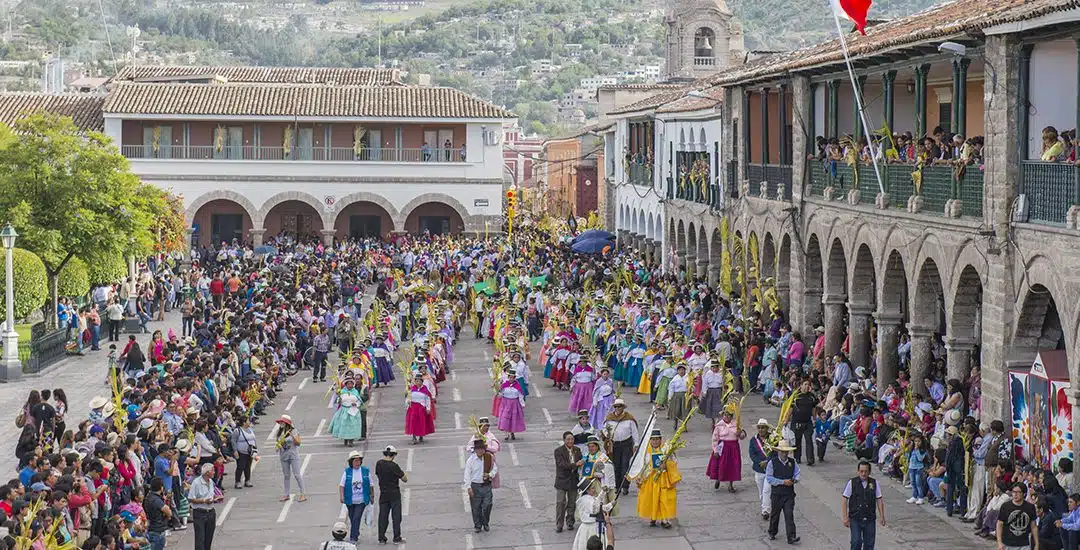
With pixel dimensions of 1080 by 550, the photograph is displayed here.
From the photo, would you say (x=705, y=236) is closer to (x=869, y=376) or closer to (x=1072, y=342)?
(x=869, y=376)

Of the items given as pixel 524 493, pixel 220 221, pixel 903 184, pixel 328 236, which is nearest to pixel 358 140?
pixel 328 236

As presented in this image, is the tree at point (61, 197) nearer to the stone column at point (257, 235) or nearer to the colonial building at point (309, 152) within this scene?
the colonial building at point (309, 152)

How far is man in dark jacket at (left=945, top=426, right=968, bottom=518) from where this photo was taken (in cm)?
2092

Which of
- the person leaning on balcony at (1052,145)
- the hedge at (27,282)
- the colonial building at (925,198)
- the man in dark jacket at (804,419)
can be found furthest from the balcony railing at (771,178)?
the hedge at (27,282)

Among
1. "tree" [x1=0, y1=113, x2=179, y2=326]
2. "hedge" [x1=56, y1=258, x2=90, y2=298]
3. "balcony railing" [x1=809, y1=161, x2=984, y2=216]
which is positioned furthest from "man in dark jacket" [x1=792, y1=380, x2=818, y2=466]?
"hedge" [x1=56, y1=258, x2=90, y2=298]

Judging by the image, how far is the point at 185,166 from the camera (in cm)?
6825

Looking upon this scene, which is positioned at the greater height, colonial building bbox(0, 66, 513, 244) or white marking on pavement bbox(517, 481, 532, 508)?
colonial building bbox(0, 66, 513, 244)

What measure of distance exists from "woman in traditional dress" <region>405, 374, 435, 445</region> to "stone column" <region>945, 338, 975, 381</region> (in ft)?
28.0

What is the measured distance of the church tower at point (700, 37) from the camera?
76.6m

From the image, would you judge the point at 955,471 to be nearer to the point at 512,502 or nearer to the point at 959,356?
the point at 959,356

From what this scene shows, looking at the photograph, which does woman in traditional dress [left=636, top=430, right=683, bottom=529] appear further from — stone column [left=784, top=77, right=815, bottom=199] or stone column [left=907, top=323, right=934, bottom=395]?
stone column [left=784, top=77, right=815, bottom=199]

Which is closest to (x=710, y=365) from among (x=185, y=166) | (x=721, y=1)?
(x=185, y=166)

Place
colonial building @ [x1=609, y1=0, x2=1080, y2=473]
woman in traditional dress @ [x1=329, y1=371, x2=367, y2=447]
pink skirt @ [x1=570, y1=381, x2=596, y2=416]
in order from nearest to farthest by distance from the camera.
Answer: colonial building @ [x1=609, y1=0, x2=1080, y2=473] < woman in traditional dress @ [x1=329, y1=371, x2=367, y2=447] < pink skirt @ [x1=570, y1=381, x2=596, y2=416]

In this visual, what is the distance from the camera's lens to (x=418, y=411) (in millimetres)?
27391
